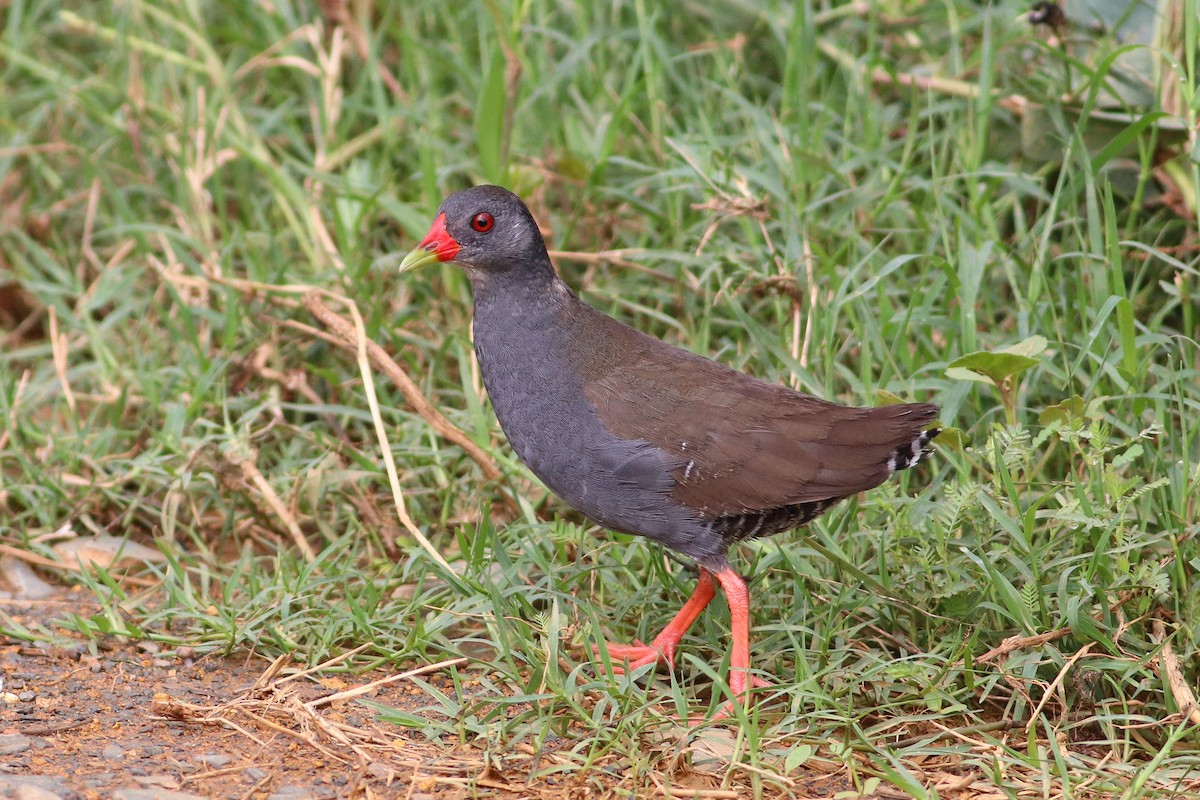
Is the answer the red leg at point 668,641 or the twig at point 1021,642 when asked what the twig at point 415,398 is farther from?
the twig at point 1021,642

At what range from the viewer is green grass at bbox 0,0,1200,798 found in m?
3.59

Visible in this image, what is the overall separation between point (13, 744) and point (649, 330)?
9.08ft

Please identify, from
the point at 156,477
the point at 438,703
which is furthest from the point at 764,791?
the point at 156,477

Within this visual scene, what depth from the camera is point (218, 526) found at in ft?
15.6

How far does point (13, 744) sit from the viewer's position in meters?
3.33

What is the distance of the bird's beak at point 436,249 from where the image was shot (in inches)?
163

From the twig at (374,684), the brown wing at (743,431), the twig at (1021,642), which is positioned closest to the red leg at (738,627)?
the brown wing at (743,431)

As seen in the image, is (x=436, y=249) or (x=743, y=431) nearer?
(x=743, y=431)

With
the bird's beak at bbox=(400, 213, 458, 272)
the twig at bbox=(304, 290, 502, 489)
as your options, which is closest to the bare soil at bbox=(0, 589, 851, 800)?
the twig at bbox=(304, 290, 502, 489)

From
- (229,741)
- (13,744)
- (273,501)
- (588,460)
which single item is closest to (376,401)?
(273,501)

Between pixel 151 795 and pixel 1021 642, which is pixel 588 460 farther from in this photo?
pixel 151 795

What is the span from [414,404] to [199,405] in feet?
2.94

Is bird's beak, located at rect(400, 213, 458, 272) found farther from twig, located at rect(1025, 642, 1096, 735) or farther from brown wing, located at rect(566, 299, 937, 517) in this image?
twig, located at rect(1025, 642, 1096, 735)

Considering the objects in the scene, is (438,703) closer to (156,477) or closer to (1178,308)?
(156,477)
